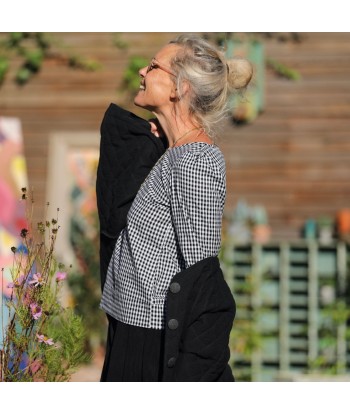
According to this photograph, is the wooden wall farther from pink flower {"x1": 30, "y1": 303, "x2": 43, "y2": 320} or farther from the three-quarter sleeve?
the three-quarter sleeve

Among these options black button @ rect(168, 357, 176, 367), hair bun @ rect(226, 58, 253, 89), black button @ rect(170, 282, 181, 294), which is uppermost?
hair bun @ rect(226, 58, 253, 89)

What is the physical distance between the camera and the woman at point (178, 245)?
268cm

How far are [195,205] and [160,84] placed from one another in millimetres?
433

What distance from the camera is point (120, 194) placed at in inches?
116

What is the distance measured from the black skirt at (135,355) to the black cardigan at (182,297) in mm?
95

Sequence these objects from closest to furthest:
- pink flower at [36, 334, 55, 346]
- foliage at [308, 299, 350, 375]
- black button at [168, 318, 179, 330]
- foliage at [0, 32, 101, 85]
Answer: black button at [168, 318, 179, 330] → pink flower at [36, 334, 55, 346] → foliage at [308, 299, 350, 375] → foliage at [0, 32, 101, 85]

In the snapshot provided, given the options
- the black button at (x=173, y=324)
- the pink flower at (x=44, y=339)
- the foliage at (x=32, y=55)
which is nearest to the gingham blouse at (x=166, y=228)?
the black button at (x=173, y=324)

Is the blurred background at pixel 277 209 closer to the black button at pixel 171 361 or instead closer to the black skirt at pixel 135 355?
the black skirt at pixel 135 355

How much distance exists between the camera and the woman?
2.68m

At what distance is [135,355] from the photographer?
279 centimetres

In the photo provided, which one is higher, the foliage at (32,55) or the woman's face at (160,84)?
the foliage at (32,55)

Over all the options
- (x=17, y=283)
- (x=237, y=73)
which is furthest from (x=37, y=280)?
(x=237, y=73)

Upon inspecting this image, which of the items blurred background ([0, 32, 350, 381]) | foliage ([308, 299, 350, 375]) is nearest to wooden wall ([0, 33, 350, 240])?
blurred background ([0, 32, 350, 381])

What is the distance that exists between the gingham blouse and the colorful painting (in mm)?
3967
